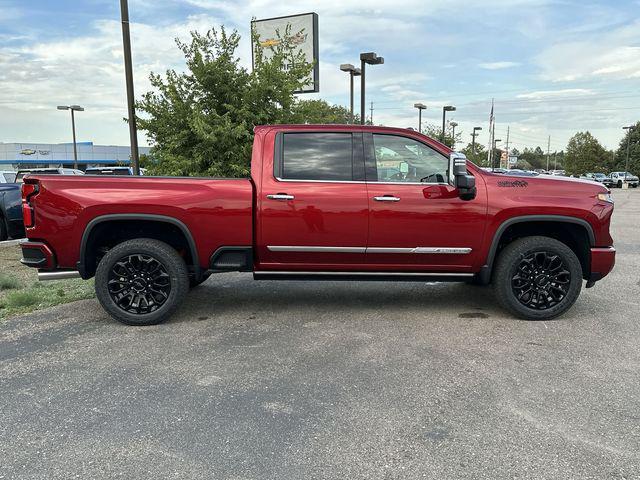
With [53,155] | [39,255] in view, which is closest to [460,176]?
[39,255]

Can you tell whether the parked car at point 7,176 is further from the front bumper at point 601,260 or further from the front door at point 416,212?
the front bumper at point 601,260

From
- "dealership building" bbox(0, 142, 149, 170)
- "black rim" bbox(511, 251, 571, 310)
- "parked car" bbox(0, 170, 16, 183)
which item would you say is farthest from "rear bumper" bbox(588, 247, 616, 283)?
"dealership building" bbox(0, 142, 149, 170)

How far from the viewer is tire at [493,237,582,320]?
205 inches

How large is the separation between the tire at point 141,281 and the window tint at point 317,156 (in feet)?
4.66

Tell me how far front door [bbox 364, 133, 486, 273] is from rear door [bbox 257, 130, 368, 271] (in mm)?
133

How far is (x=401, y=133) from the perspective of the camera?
5.29 metres

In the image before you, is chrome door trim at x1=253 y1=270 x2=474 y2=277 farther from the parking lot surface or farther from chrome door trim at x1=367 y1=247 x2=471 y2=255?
the parking lot surface

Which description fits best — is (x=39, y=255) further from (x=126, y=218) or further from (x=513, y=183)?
(x=513, y=183)

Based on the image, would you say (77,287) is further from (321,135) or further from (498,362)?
(498,362)

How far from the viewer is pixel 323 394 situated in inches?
143

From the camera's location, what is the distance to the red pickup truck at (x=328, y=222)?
198 inches

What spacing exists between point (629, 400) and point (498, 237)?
6.54ft

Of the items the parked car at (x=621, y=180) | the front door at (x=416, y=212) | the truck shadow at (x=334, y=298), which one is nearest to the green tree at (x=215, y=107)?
the truck shadow at (x=334, y=298)

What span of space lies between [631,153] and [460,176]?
75.5 meters
